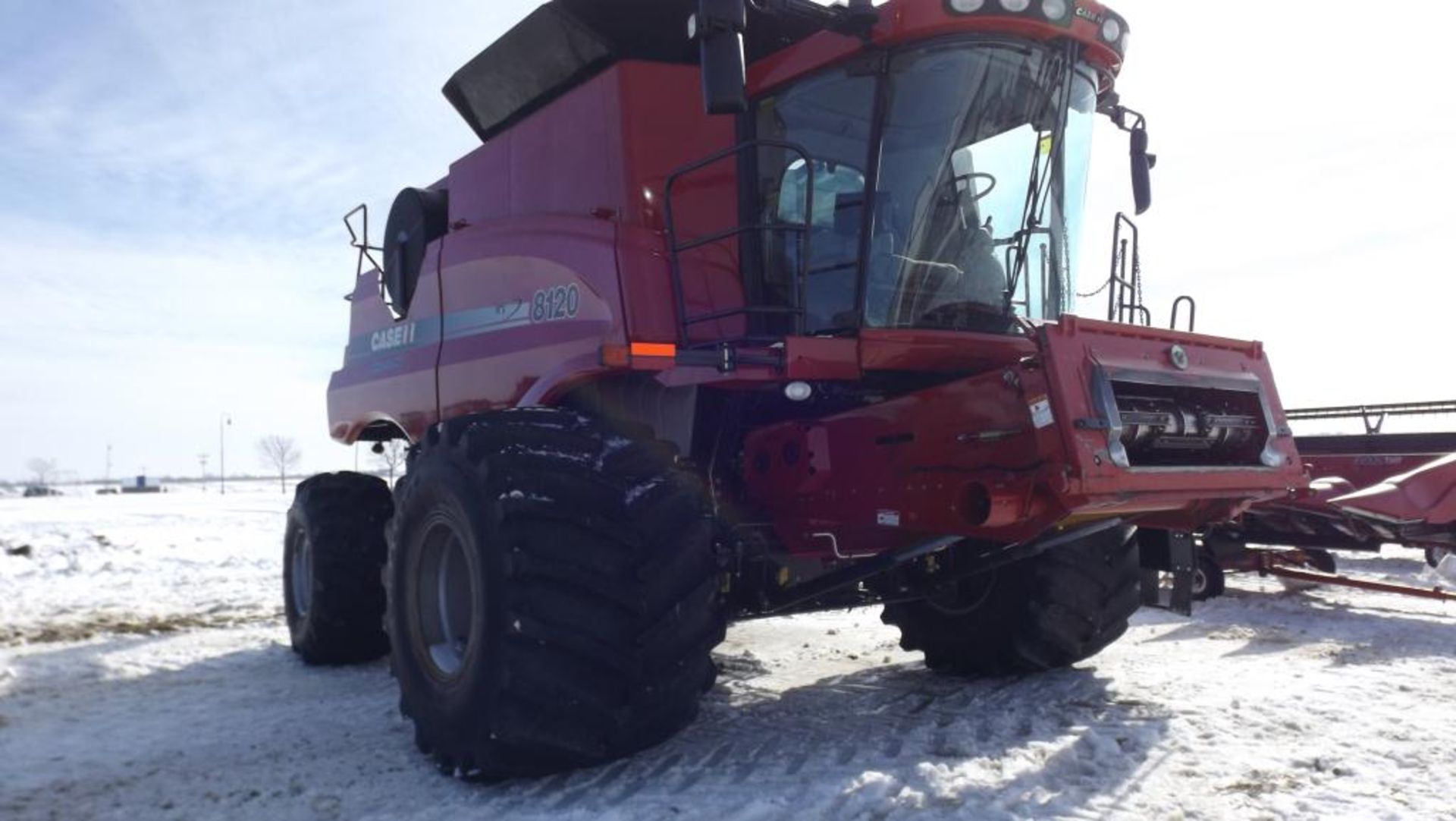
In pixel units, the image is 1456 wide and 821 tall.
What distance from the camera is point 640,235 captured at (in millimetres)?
4633

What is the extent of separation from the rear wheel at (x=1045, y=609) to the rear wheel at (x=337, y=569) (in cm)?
357

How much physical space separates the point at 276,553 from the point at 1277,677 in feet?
42.5

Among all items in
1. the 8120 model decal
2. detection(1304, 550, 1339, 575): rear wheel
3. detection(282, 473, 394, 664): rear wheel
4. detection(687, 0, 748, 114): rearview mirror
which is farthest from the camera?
detection(1304, 550, 1339, 575): rear wheel

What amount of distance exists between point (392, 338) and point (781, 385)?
320cm

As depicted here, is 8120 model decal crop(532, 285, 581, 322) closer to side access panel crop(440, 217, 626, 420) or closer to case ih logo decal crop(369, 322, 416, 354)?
side access panel crop(440, 217, 626, 420)

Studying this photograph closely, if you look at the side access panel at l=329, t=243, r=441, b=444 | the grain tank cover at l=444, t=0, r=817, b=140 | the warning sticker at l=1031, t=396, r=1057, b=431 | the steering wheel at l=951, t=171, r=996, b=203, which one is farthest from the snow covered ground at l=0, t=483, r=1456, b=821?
the grain tank cover at l=444, t=0, r=817, b=140

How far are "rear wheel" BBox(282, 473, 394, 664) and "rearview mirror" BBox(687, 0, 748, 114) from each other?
4069 millimetres

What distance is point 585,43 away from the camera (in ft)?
16.3

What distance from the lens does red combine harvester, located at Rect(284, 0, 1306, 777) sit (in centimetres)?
371

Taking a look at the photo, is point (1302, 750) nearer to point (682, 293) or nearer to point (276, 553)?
point (682, 293)

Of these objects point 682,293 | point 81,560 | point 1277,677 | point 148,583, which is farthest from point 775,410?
point 81,560

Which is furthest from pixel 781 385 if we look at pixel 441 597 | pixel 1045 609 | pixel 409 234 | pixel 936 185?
pixel 409 234

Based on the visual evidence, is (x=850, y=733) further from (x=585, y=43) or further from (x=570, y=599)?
(x=585, y=43)

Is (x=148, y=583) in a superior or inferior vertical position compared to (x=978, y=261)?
inferior
